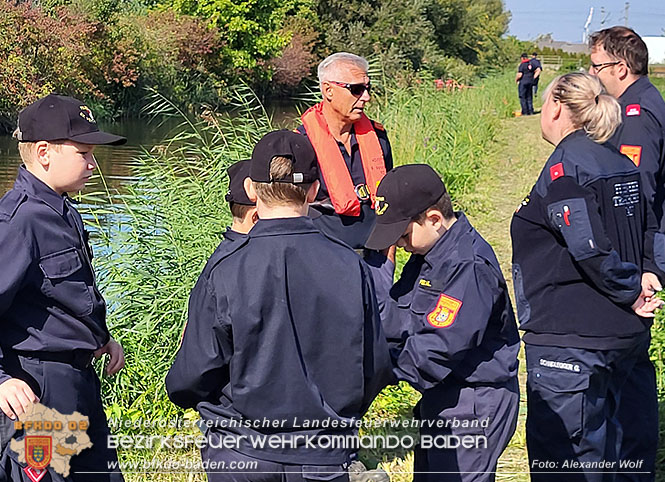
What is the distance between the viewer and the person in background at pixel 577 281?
3127 mm

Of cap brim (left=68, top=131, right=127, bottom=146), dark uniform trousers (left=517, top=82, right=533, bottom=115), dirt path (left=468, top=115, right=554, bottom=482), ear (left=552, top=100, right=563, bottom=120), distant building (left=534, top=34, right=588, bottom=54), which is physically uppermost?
ear (left=552, top=100, right=563, bottom=120)

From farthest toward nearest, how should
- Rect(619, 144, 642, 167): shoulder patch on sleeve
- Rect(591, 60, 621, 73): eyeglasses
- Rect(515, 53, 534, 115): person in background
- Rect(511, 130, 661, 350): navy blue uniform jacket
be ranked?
Rect(515, 53, 534, 115): person in background → Rect(591, 60, 621, 73): eyeglasses → Rect(619, 144, 642, 167): shoulder patch on sleeve → Rect(511, 130, 661, 350): navy blue uniform jacket

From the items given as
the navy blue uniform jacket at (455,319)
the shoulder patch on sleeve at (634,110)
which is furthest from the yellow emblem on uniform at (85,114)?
the shoulder patch on sleeve at (634,110)

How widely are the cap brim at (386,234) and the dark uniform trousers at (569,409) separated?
824 mm

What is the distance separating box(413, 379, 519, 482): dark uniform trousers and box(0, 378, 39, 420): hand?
147cm

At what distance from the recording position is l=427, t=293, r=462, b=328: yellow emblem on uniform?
2.80 meters

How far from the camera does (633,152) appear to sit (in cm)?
394

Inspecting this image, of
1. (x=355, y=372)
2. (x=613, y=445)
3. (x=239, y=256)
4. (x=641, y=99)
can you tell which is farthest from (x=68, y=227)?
(x=641, y=99)

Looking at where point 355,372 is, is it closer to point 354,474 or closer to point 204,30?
point 354,474

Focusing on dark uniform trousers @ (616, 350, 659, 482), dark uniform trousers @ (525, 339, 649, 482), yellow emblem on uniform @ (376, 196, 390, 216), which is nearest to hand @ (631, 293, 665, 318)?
dark uniform trousers @ (525, 339, 649, 482)

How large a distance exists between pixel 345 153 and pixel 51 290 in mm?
2312

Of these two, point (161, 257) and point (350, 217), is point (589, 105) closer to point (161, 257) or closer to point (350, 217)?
point (350, 217)

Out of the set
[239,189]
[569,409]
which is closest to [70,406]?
[239,189]

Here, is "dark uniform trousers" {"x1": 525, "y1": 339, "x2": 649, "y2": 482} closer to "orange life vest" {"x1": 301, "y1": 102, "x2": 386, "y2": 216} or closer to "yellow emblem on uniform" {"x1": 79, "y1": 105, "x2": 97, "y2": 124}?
"orange life vest" {"x1": 301, "y1": 102, "x2": 386, "y2": 216}
